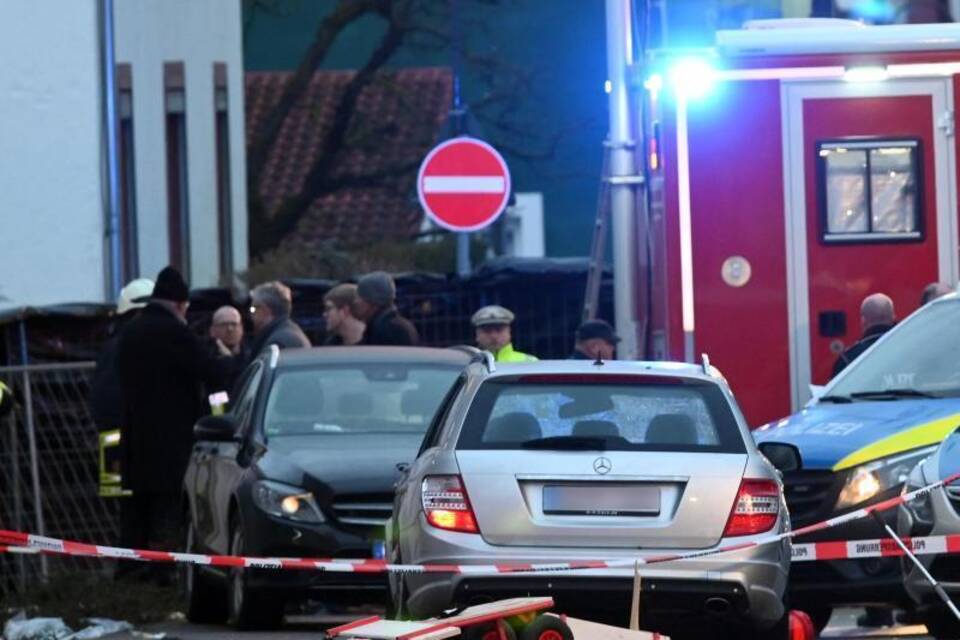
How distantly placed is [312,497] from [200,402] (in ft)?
10.2

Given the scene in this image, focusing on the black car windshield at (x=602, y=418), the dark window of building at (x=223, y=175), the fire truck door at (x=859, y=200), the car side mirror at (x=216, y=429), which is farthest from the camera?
the dark window of building at (x=223, y=175)

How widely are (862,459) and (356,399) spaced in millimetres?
3242

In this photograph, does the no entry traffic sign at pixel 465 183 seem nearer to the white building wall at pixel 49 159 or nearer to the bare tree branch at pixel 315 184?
the white building wall at pixel 49 159

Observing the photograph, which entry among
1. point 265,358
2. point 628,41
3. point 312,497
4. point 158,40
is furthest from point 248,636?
point 158,40

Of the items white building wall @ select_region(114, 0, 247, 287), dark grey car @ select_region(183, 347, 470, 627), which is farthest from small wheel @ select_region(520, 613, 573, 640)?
white building wall @ select_region(114, 0, 247, 287)

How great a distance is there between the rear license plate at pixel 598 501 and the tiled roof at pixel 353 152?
32.5m

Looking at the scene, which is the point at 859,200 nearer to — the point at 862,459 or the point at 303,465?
the point at 862,459

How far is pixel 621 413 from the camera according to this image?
10508mm

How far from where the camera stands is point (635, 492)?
10.0 metres

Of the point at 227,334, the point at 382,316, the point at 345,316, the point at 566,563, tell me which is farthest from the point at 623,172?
the point at 566,563

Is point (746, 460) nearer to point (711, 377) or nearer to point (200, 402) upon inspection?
point (711, 377)

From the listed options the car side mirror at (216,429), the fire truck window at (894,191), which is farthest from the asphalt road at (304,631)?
the fire truck window at (894,191)

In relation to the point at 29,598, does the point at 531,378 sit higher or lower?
higher

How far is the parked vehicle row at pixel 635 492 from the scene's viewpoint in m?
9.98
